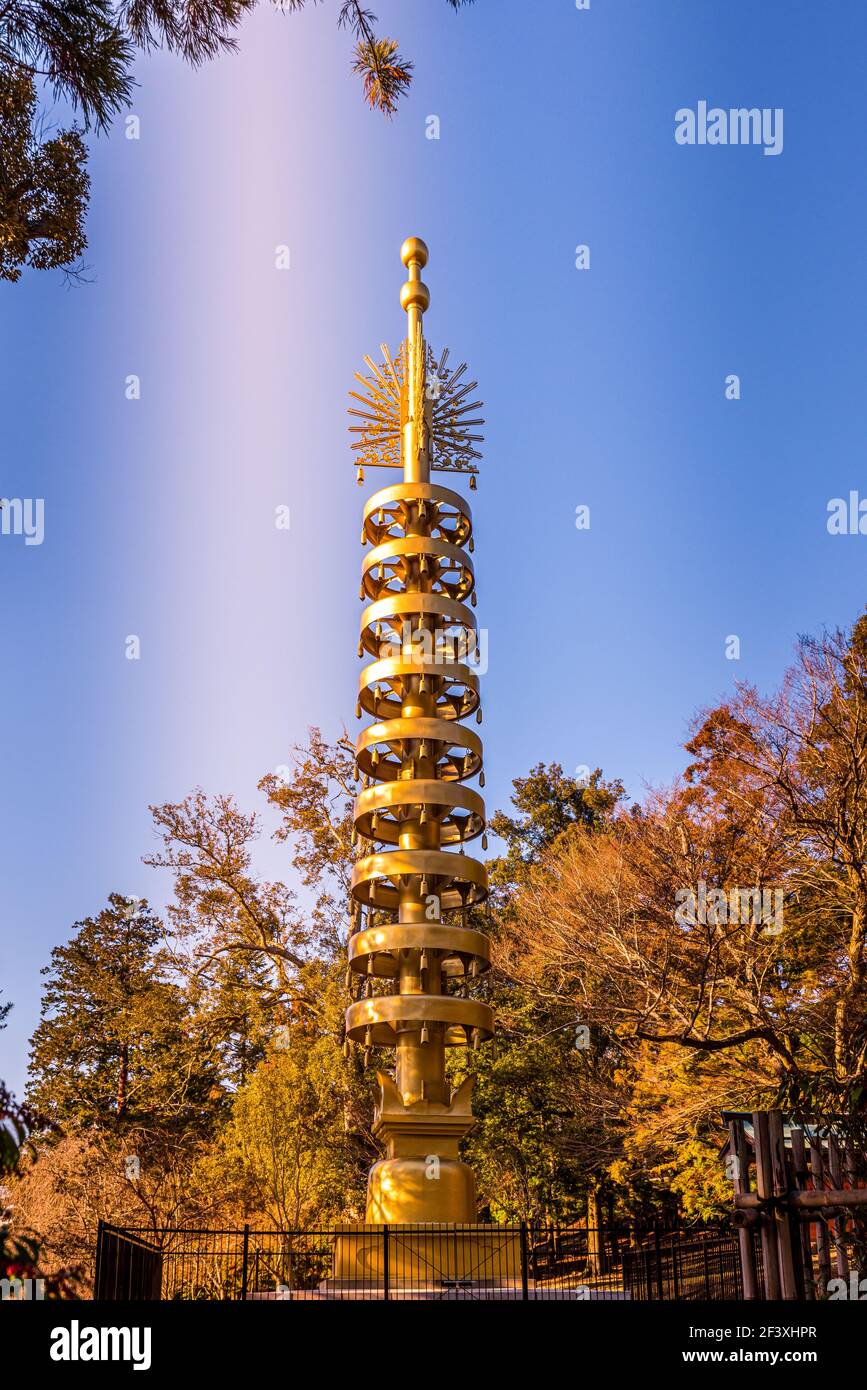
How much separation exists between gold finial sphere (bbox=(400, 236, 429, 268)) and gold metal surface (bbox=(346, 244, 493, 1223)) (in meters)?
0.08

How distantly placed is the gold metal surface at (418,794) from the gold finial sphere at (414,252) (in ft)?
0.26

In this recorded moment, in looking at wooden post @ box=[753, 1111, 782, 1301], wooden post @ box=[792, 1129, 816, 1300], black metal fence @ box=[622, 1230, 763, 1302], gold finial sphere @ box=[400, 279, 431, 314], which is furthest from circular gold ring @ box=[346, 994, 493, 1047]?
gold finial sphere @ box=[400, 279, 431, 314]

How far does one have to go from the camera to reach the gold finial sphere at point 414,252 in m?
25.5

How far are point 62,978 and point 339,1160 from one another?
927 inches

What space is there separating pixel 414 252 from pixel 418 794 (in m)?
13.2

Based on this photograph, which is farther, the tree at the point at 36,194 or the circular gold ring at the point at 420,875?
the circular gold ring at the point at 420,875

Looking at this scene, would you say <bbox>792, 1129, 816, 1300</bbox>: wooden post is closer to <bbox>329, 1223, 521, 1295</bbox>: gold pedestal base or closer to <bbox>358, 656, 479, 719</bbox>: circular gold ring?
<bbox>329, 1223, 521, 1295</bbox>: gold pedestal base

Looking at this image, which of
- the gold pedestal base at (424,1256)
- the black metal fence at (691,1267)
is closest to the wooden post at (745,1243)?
the gold pedestal base at (424,1256)

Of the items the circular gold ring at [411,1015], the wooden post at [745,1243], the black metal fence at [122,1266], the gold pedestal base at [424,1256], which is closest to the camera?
the wooden post at [745,1243]

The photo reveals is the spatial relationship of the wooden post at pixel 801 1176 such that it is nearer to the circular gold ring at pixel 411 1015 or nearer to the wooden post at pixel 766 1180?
the wooden post at pixel 766 1180

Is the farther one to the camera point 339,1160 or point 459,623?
point 339,1160

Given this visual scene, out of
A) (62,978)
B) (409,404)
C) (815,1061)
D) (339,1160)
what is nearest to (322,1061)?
(339,1160)
